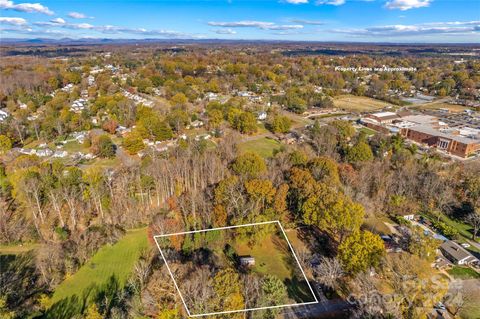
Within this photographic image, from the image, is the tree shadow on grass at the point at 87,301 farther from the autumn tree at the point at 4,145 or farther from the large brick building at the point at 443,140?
the large brick building at the point at 443,140

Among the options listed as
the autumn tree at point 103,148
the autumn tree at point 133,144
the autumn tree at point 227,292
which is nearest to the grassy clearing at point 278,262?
the autumn tree at point 227,292

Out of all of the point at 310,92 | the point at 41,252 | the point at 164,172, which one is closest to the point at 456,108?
the point at 310,92

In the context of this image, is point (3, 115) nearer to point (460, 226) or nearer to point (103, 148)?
point (103, 148)

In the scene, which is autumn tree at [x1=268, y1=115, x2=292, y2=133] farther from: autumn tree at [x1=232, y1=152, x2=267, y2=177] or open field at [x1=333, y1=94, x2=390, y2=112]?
open field at [x1=333, y1=94, x2=390, y2=112]

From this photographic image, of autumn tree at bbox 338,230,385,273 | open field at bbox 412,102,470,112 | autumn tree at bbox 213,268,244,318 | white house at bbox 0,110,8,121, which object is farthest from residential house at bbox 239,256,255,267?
open field at bbox 412,102,470,112

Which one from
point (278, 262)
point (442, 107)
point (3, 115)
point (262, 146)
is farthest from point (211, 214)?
point (442, 107)
